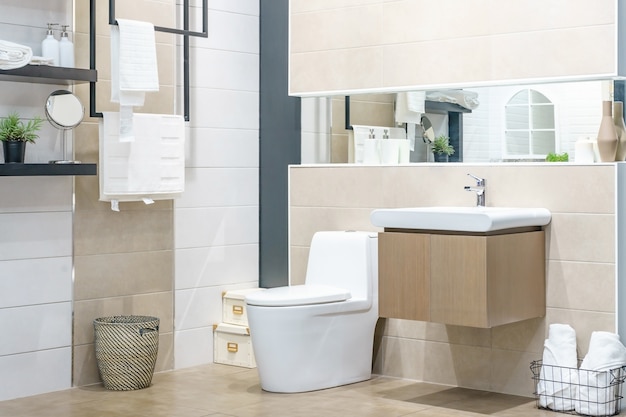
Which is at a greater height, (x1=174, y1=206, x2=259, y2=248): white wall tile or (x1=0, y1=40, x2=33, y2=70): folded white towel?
(x1=0, y1=40, x2=33, y2=70): folded white towel

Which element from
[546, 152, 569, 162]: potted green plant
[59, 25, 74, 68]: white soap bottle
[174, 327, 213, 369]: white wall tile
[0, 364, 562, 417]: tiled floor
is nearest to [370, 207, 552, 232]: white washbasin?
[546, 152, 569, 162]: potted green plant

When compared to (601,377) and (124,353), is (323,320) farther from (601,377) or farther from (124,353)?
(601,377)

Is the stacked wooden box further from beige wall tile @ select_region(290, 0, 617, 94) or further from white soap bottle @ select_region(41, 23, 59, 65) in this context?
white soap bottle @ select_region(41, 23, 59, 65)

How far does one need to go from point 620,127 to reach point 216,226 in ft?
7.14

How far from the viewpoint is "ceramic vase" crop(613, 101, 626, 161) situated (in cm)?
395

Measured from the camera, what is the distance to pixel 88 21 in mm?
4375

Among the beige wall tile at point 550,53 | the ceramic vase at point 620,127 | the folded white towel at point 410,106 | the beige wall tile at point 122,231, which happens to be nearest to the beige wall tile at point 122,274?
the beige wall tile at point 122,231

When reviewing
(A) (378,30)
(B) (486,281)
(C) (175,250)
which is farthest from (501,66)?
(C) (175,250)

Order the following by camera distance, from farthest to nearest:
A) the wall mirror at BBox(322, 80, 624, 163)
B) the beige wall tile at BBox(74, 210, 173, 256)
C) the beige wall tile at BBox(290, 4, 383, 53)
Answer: the beige wall tile at BBox(290, 4, 383, 53) < the beige wall tile at BBox(74, 210, 173, 256) < the wall mirror at BBox(322, 80, 624, 163)

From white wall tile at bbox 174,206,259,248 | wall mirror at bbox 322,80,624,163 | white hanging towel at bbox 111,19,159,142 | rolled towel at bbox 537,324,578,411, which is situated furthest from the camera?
white wall tile at bbox 174,206,259,248

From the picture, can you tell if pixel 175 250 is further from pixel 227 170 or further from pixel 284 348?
pixel 284 348

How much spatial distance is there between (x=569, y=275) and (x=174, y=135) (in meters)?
1.97

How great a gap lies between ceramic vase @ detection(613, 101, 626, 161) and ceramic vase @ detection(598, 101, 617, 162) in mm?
29

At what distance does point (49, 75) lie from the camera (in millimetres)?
4016
